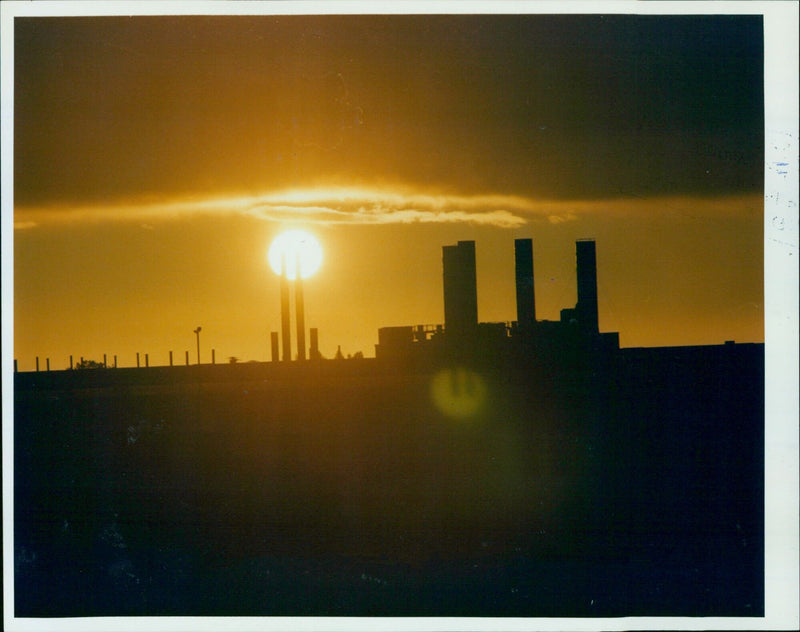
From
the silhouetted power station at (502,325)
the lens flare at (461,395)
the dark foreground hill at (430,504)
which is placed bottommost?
the dark foreground hill at (430,504)

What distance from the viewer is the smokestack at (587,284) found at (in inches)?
175

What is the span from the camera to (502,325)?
5039 millimetres

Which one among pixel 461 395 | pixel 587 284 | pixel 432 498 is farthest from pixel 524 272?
pixel 432 498

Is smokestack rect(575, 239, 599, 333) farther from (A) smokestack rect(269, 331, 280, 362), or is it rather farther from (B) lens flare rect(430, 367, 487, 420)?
(A) smokestack rect(269, 331, 280, 362)

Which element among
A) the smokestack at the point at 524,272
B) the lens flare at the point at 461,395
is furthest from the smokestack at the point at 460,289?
A: the lens flare at the point at 461,395

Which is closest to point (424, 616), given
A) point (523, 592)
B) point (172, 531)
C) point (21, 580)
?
point (523, 592)

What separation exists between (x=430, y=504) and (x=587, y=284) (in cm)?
154

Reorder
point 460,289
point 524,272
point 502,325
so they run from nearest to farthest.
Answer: point 524,272
point 460,289
point 502,325

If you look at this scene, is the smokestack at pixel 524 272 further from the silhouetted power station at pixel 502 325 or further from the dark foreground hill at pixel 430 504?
the dark foreground hill at pixel 430 504

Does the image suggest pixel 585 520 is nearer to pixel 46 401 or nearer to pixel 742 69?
pixel 742 69

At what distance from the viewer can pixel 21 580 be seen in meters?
4.17

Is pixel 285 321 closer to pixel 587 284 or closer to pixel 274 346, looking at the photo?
pixel 274 346

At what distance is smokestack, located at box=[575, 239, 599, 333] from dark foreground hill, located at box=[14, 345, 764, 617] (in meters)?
0.31

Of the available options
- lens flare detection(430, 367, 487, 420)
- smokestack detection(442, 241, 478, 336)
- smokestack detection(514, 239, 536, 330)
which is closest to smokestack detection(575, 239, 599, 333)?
smokestack detection(514, 239, 536, 330)
